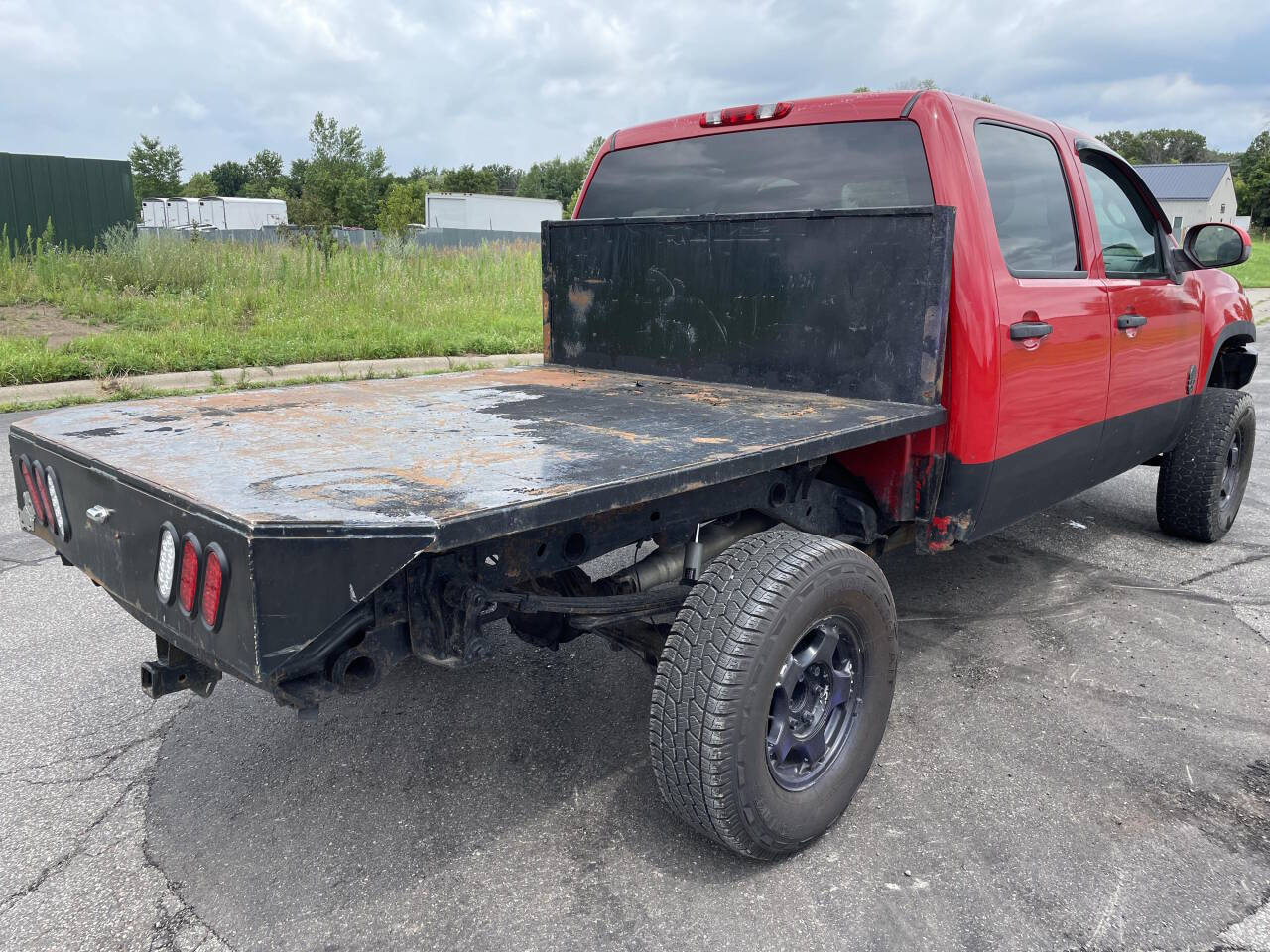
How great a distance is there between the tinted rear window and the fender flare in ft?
8.39

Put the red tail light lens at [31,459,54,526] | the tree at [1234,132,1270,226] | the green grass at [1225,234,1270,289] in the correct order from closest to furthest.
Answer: the red tail light lens at [31,459,54,526], the green grass at [1225,234,1270,289], the tree at [1234,132,1270,226]

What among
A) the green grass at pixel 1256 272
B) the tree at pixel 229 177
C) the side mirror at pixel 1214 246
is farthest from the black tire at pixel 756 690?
the tree at pixel 229 177

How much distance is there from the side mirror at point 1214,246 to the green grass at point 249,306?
781 cm

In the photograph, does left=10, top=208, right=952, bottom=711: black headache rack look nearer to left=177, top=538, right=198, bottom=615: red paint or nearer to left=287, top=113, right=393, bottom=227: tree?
left=177, top=538, right=198, bottom=615: red paint

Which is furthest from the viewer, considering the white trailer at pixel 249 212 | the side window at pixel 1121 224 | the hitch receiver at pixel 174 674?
the white trailer at pixel 249 212

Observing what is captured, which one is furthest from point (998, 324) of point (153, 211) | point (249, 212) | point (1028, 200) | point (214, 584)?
point (249, 212)

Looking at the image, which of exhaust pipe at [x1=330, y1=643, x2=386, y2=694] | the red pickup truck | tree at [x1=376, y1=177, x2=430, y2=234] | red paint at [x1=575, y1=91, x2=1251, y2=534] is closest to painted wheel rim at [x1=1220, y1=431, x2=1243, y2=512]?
the red pickup truck

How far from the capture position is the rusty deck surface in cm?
187

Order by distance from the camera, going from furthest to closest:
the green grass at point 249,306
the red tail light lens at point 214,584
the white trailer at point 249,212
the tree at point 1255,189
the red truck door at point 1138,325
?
the tree at point 1255,189
the white trailer at point 249,212
the green grass at point 249,306
the red truck door at point 1138,325
the red tail light lens at point 214,584

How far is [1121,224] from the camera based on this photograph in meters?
4.28

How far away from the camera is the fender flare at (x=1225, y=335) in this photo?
4.90 m

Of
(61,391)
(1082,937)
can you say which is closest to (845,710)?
(1082,937)

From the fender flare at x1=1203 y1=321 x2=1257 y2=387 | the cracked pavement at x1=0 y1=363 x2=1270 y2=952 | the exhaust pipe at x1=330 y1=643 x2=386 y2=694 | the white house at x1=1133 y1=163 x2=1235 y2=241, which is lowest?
the cracked pavement at x1=0 y1=363 x2=1270 y2=952

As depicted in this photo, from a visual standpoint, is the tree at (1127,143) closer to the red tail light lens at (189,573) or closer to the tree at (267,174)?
the tree at (267,174)
